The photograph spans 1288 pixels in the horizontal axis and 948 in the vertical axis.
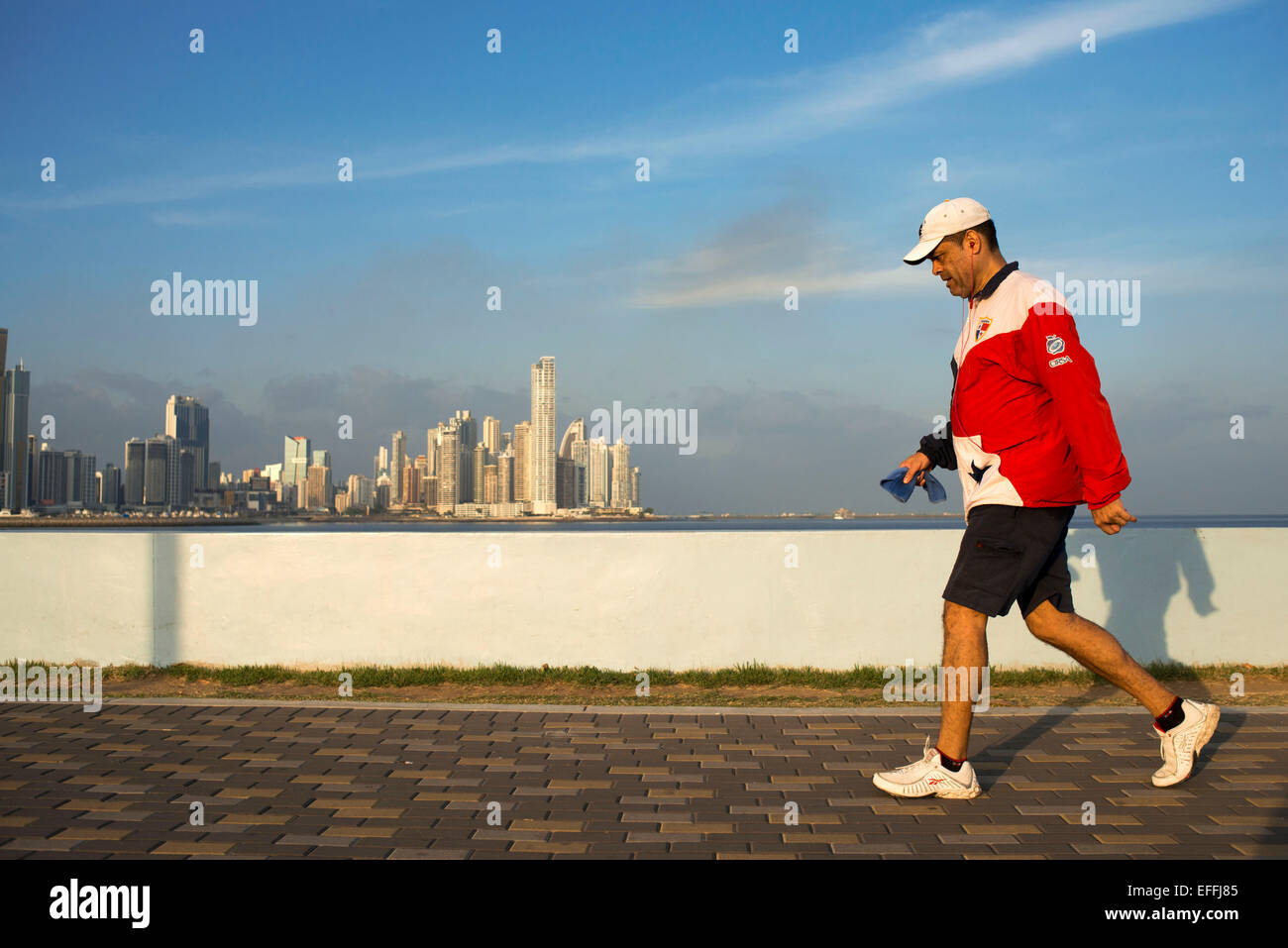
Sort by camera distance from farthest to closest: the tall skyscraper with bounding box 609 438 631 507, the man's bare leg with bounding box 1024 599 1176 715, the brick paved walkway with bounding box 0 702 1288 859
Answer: the tall skyscraper with bounding box 609 438 631 507 → the man's bare leg with bounding box 1024 599 1176 715 → the brick paved walkway with bounding box 0 702 1288 859

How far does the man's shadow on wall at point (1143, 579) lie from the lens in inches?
269

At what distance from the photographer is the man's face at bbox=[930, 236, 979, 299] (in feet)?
13.5

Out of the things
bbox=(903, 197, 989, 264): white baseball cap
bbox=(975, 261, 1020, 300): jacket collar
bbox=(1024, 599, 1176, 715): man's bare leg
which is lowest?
bbox=(1024, 599, 1176, 715): man's bare leg

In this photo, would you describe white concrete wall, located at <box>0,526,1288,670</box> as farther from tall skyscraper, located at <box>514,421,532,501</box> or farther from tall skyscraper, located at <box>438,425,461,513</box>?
tall skyscraper, located at <box>438,425,461,513</box>

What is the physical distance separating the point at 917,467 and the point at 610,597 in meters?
3.06

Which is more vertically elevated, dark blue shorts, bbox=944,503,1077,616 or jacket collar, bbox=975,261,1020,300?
jacket collar, bbox=975,261,1020,300

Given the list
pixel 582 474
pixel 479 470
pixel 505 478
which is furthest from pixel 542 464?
pixel 479 470

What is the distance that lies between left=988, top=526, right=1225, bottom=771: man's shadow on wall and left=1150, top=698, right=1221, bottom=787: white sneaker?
2.84 meters

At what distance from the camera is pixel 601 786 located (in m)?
4.04

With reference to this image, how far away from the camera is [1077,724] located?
5.21 meters

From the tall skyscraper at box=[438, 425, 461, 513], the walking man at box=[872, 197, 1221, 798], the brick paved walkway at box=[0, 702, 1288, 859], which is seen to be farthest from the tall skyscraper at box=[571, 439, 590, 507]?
the walking man at box=[872, 197, 1221, 798]

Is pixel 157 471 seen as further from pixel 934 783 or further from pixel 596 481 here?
pixel 934 783
